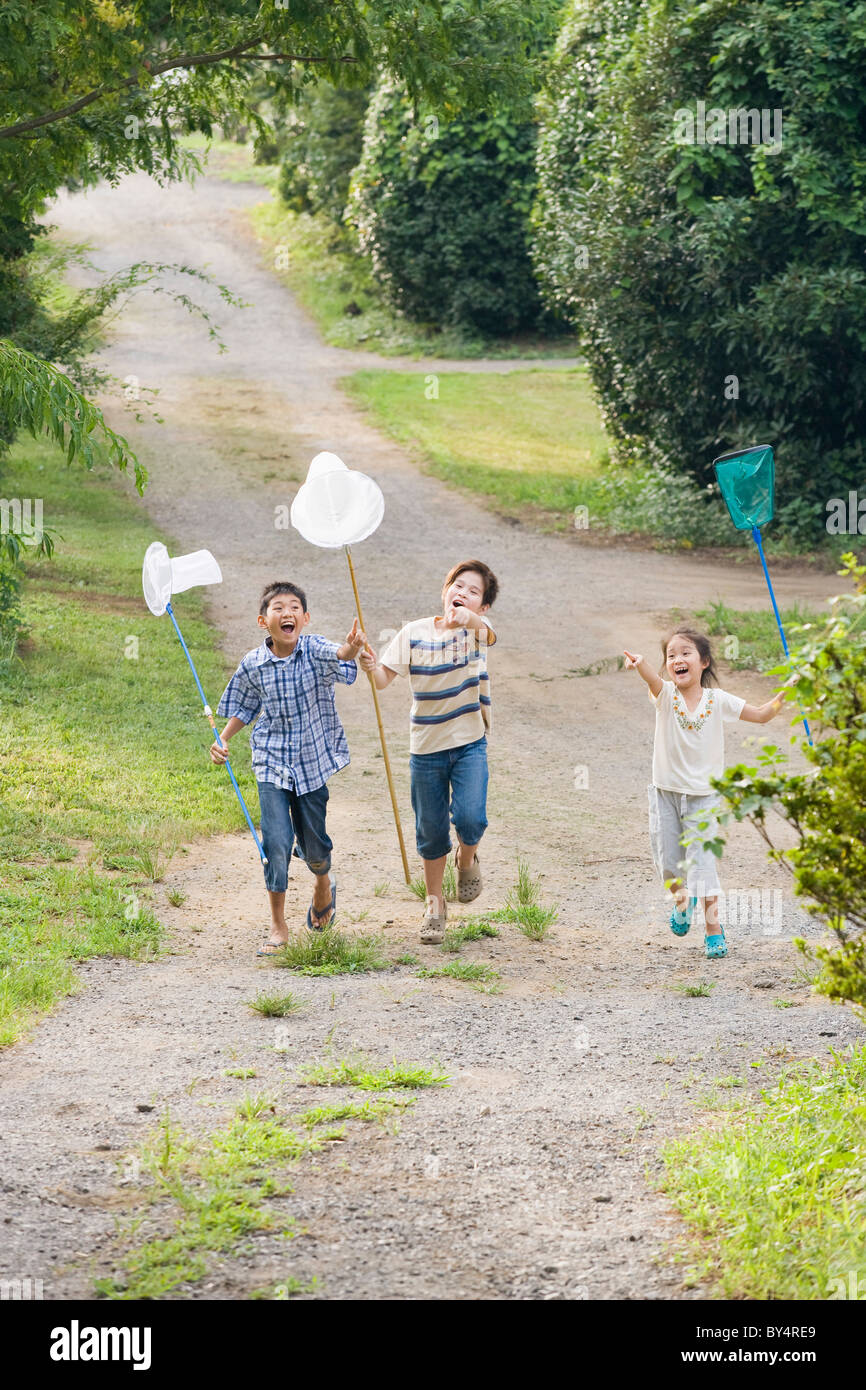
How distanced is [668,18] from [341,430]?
26.5 ft

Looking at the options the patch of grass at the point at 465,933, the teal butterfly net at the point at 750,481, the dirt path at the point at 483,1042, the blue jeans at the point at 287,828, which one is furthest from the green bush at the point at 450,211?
the blue jeans at the point at 287,828

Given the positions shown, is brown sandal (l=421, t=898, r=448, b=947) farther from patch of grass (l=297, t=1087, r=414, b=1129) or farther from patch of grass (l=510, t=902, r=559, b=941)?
patch of grass (l=297, t=1087, r=414, b=1129)

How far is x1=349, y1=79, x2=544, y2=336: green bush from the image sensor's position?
2522 centimetres

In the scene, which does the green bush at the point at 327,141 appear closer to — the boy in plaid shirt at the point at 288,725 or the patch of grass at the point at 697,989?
the boy in plaid shirt at the point at 288,725

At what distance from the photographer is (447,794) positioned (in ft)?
22.2

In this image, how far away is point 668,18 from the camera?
15711mm

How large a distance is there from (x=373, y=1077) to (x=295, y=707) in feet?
6.88

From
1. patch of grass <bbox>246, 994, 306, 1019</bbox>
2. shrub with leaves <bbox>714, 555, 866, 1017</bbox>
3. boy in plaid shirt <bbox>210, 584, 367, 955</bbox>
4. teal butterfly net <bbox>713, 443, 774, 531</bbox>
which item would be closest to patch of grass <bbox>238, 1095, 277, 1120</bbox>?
patch of grass <bbox>246, 994, 306, 1019</bbox>

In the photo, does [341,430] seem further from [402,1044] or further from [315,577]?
[402,1044]

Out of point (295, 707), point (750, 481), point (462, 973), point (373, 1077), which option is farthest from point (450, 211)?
point (373, 1077)

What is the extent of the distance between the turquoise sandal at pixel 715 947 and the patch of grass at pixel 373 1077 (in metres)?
2.10

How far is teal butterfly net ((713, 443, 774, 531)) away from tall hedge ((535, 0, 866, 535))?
838cm

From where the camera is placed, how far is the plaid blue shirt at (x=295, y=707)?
6469mm
